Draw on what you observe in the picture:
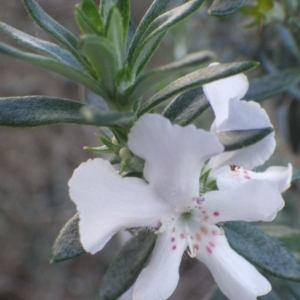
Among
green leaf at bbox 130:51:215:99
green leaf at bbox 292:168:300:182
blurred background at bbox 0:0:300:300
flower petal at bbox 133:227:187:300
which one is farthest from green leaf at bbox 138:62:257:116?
blurred background at bbox 0:0:300:300

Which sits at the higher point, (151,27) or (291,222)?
(151,27)

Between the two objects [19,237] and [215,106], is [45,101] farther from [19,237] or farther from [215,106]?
[19,237]

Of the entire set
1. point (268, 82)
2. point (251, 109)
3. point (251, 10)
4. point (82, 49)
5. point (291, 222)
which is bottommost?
point (291, 222)

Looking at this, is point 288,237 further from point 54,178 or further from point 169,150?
point 54,178

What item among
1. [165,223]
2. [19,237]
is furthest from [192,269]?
[165,223]

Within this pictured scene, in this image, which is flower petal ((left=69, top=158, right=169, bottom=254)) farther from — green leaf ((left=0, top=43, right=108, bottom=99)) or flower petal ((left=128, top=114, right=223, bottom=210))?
green leaf ((left=0, top=43, right=108, bottom=99))

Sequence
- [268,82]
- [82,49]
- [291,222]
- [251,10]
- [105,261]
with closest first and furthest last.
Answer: [82,49] → [268,82] → [251,10] → [291,222] → [105,261]

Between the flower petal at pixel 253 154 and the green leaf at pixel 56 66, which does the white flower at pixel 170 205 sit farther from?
the green leaf at pixel 56 66
